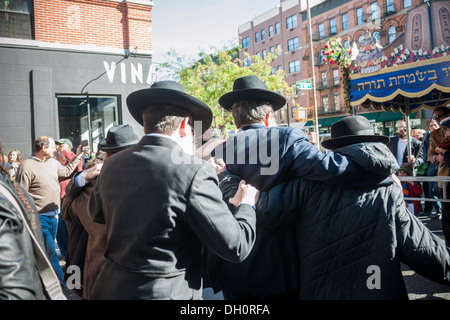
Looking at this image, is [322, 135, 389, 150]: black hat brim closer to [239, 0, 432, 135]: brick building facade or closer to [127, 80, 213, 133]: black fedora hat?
[127, 80, 213, 133]: black fedora hat

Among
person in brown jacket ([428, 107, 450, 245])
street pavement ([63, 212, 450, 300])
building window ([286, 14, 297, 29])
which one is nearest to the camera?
street pavement ([63, 212, 450, 300])

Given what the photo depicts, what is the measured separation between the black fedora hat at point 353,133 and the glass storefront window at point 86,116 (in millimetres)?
9600

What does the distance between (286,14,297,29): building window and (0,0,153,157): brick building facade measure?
3590 cm

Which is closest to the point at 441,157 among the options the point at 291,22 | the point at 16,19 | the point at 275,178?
the point at 275,178

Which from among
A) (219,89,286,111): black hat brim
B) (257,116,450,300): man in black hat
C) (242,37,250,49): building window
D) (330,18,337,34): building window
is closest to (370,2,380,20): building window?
(330,18,337,34): building window

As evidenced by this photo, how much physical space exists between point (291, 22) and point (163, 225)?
46.3m

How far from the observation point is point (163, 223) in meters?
1.61

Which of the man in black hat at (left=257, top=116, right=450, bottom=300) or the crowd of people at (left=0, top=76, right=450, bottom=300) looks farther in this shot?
the man in black hat at (left=257, top=116, right=450, bottom=300)

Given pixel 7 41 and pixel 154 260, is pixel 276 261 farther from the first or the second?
pixel 7 41

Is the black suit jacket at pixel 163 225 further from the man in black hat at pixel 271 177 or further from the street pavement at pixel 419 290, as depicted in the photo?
the street pavement at pixel 419 290

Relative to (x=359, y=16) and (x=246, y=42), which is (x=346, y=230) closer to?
(x=359, y=16)

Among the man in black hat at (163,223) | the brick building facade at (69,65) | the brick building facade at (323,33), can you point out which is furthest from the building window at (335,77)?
the man in black hat at (163,223)

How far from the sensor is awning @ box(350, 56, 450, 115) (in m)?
6.75

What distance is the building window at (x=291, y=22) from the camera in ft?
141
